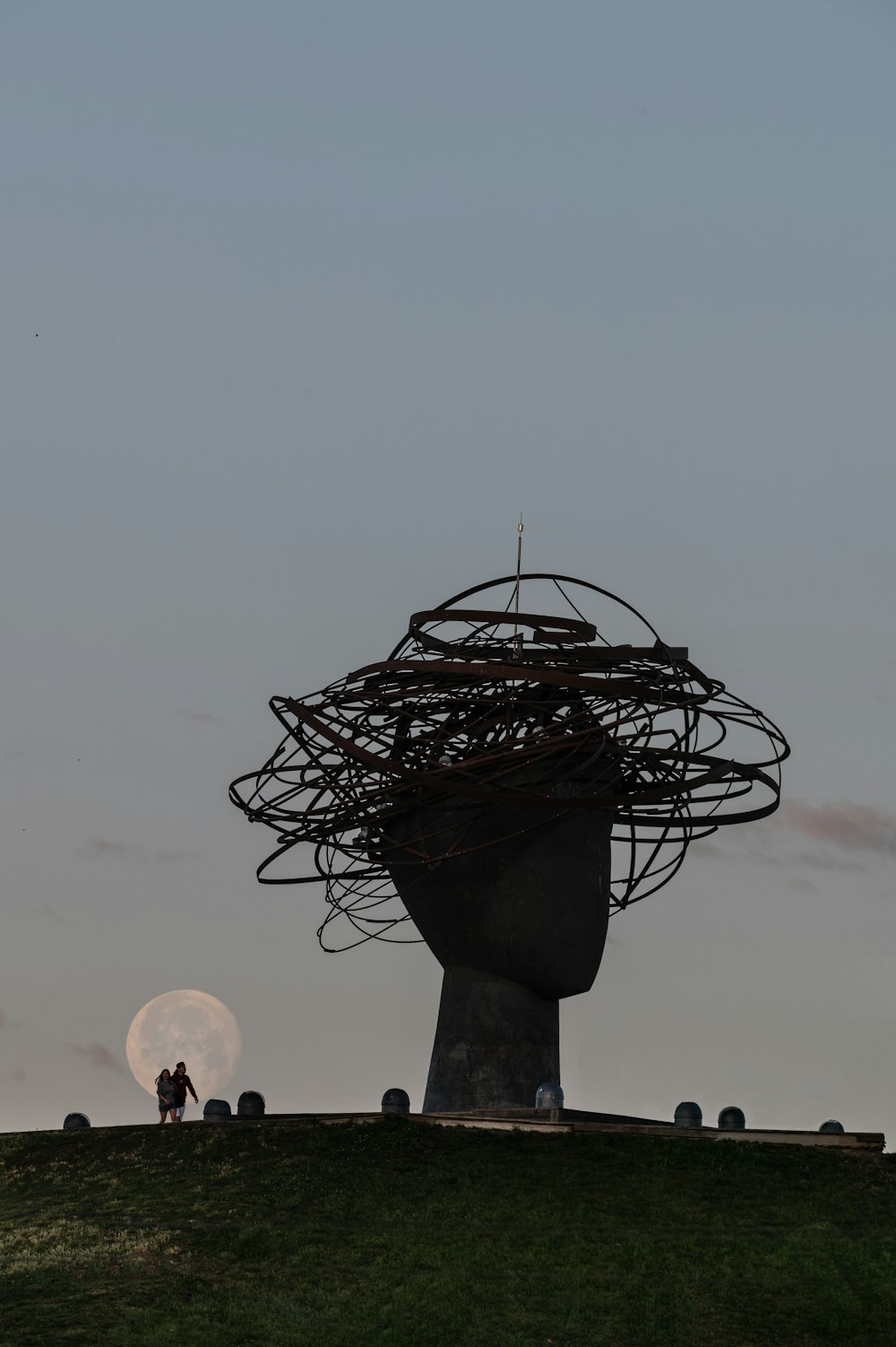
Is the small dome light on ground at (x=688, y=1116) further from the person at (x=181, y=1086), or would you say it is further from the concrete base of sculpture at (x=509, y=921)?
the person at (x=181, y=1086)

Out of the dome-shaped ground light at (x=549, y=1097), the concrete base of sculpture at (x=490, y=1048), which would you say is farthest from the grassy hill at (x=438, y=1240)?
the concrete base of sculpture at (x=490, y=1048)

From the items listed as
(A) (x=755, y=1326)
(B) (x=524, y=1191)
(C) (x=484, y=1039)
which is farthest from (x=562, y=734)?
(A) (x=755, y=1326)

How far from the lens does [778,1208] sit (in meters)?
27.4

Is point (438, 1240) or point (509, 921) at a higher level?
Answer: point (509, 921)

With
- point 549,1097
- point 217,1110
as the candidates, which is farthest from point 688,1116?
point 217,1110

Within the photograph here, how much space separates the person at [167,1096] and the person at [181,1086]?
0.24 feet

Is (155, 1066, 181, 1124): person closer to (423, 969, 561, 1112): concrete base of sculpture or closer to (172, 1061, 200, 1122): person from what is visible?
(172, 1061, 200, 1122): person

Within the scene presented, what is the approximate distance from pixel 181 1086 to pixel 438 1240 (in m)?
11.5

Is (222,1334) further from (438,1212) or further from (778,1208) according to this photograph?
(778,1208)

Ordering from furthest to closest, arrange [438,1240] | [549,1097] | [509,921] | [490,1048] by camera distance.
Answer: [490,1048] → [509,921] → [549,1097] → [438,1240]

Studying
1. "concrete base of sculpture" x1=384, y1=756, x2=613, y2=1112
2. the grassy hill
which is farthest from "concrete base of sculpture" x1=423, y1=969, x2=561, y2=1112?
the grassy hill

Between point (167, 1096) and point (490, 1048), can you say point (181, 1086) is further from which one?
point (490, 1048)

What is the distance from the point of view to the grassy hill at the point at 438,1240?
2225cm

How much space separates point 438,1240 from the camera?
83.4 ft
